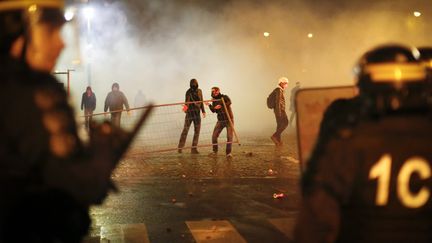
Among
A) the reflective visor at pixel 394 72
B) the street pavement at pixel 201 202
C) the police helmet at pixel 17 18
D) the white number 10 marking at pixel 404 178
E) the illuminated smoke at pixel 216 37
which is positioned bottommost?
the street pavement at pixel 201 202

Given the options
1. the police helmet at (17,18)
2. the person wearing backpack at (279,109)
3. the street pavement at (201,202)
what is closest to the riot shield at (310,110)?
the police helmet at (17,18)

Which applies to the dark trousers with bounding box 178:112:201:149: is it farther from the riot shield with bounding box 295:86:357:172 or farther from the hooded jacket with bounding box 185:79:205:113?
the riot shield with bounding box 295:86:357:172

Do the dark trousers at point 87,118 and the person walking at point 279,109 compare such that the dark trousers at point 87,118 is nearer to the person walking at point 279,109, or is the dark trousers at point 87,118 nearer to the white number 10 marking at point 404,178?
the white number 10 marking at point 404,178

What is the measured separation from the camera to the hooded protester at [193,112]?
12.8 m

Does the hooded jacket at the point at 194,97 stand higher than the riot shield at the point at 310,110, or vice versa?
the hooded jacket at the point at 194,97

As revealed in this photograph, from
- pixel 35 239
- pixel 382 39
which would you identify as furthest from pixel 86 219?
pixel 382 39

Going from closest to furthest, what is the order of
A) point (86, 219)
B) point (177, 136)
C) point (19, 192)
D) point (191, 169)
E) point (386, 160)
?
point (19, 192) → point (86, 219) → point (386, 160) → point (191, 169) → point (177, 136)

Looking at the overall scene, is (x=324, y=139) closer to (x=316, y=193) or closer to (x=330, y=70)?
(x=316, y=193)

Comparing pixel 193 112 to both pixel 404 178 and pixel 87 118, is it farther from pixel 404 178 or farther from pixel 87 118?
pixel 404 178

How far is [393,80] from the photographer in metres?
2.07

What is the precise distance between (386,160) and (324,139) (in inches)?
9.1

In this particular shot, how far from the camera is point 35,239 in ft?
6.16

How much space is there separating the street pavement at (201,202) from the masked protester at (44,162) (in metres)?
3.65

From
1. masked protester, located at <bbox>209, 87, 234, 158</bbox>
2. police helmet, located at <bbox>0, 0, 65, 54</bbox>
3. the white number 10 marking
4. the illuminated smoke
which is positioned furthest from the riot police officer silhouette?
the illuminated smoke
